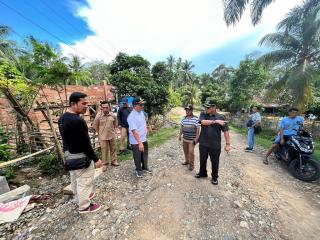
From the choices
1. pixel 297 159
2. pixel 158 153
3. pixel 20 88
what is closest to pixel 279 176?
Answer: pixel 297 159

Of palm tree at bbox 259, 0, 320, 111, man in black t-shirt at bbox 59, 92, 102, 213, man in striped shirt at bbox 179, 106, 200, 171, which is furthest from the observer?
palm tree at bbox 259, 0, 320, 111

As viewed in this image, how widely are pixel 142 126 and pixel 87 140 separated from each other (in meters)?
1.44

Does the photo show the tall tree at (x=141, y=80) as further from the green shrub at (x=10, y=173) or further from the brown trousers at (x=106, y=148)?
the green shrub at (x=10, y=173)

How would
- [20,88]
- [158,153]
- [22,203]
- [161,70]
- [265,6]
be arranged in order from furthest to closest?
[161,70], [265,6], [158,153], [20,88], [22,203]

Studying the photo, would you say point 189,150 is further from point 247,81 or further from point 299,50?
point 247,81

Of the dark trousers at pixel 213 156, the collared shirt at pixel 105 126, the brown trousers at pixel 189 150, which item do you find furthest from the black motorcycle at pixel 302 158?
the collared shirt at pixel 105 126

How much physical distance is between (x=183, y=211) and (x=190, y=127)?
178 cm

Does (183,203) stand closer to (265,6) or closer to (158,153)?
(158,153)

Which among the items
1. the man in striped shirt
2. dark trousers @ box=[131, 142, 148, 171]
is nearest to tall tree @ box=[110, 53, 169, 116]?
dark trousers @ box=[131, 142, 148, 171]

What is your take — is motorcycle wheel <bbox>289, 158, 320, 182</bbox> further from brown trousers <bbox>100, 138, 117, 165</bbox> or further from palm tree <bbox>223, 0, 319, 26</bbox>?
palm tree <bbox>223, 0, 319, 26</bbox>

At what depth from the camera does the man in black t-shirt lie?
2668 mm

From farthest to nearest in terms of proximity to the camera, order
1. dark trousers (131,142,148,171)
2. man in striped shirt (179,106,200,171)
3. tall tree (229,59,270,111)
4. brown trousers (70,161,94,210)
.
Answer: tall tree (229,59,270,111) < man in striped shirt (179,106,200,171) < dark trousers (131,142,148,171) < brown trousers (70,161,94,210)

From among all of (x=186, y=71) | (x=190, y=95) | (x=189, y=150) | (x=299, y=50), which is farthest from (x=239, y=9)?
(x=186, y=71)

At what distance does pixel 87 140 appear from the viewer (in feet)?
9.25
